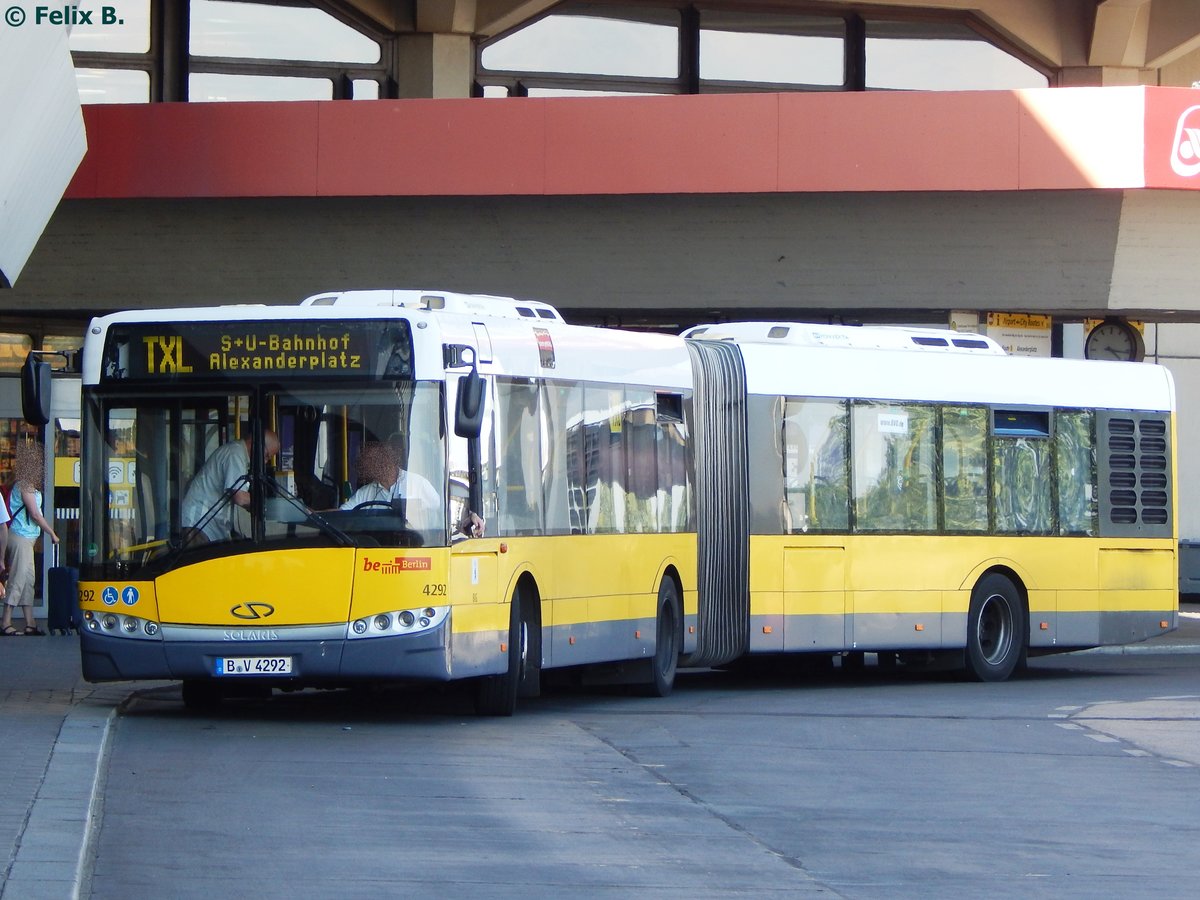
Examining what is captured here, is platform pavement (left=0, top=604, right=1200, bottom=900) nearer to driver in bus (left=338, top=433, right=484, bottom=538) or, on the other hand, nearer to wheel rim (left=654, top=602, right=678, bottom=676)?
driver in bus (left=338, top=433, right=484, bottom=538)

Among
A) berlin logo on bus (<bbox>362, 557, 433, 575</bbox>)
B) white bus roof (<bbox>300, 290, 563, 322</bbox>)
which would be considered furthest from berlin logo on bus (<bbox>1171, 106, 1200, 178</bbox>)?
berlin logo on bus (<bbox>362, 557, 433, 575</bbox>)

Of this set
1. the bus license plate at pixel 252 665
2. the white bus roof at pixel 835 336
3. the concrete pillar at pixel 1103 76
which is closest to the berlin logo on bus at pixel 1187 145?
the white bus roof at pixel 835 336

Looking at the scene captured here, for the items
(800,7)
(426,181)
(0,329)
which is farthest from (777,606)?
(800,7)

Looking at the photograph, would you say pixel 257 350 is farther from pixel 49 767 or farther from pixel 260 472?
pixel 49 767

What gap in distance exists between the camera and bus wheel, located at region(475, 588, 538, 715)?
43.9 ft

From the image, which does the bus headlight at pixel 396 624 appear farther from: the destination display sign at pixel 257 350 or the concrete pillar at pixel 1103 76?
the concrete pillar at pixel 1103 76

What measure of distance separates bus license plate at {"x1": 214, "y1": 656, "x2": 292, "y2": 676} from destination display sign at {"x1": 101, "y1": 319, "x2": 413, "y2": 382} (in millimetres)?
1725

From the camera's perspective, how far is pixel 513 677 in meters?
13.4

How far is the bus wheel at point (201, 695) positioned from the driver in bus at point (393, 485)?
2159 millimetres

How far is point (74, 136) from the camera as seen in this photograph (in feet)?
64.0

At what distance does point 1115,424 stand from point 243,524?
30.3 feet

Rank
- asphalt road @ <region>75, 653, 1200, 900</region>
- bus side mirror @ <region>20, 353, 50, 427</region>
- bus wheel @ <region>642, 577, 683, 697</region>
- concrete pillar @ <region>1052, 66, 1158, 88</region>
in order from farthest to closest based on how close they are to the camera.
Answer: concrete pillar @ <region>1052, 66, 1158, 88</region>
bus wheel @ <region>642, 577, 683, 697</region>
bus side mirror @ <region>20, 353, 50, 427</region>
asphalt road @ <region>75, 653, 1200, 900</region>

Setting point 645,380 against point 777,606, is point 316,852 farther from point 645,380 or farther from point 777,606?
point 777,606
